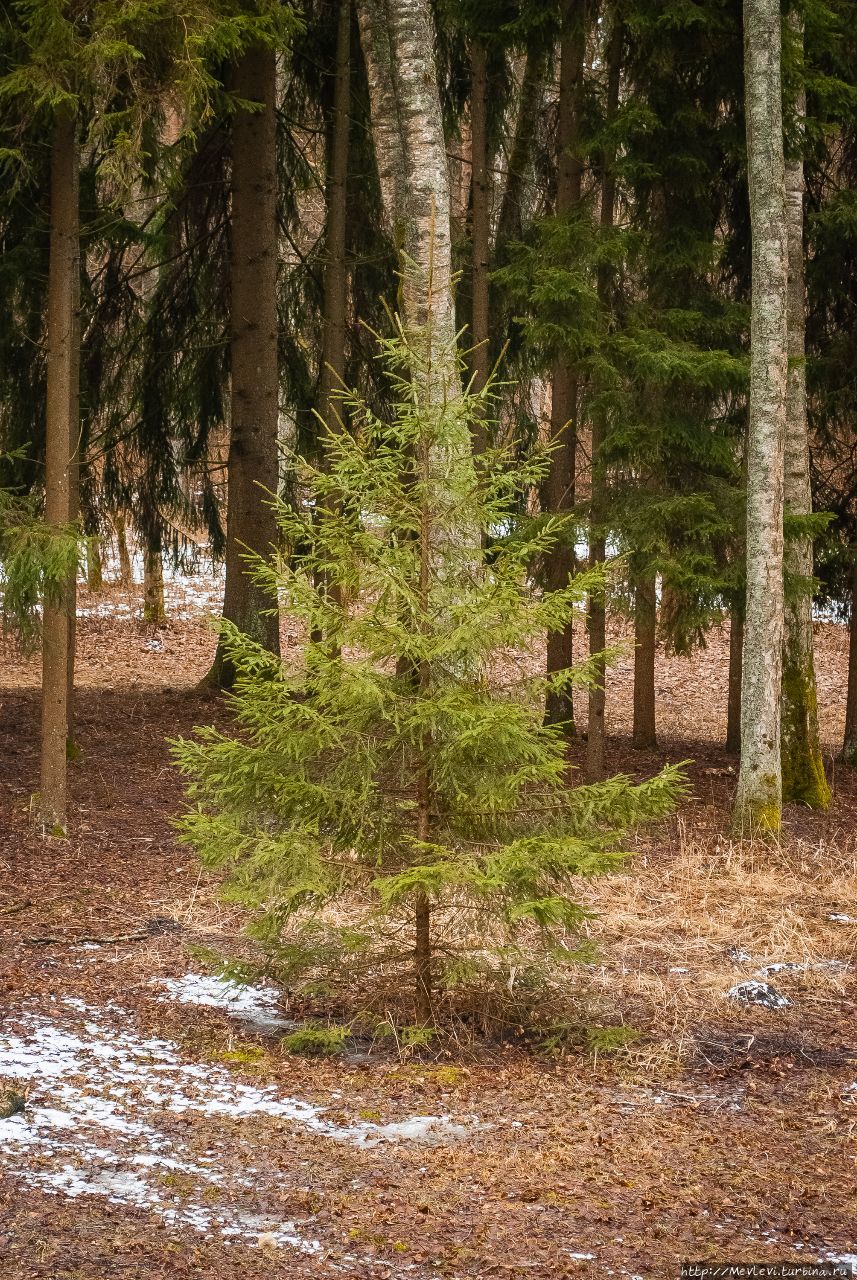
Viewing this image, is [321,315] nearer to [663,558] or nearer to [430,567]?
[663,558]

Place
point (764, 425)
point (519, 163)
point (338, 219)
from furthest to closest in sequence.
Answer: point (519, 163), point (338, 219), point (764, 425)

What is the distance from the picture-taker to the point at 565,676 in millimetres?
5949

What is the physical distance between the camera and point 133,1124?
478 centimetres

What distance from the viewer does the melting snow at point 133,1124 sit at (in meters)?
4.14

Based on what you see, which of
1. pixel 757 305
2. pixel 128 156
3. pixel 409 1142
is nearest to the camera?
pixel 409 1142

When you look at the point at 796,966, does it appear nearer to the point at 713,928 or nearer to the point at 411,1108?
the point at 713,928

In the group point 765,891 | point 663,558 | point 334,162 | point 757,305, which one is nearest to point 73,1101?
point 765,891

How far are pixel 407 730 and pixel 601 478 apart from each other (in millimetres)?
6501

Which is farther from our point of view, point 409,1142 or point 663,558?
point 663,558

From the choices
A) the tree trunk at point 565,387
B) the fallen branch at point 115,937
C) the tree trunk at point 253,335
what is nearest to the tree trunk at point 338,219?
the tree trunk at point 253,335

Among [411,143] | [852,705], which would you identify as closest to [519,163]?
[411,143]

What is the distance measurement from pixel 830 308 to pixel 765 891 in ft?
27.7

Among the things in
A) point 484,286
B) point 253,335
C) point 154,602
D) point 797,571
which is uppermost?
point 484,286

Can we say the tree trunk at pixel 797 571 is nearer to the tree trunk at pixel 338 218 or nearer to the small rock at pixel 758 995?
the tree trunk at pixel 338 218
